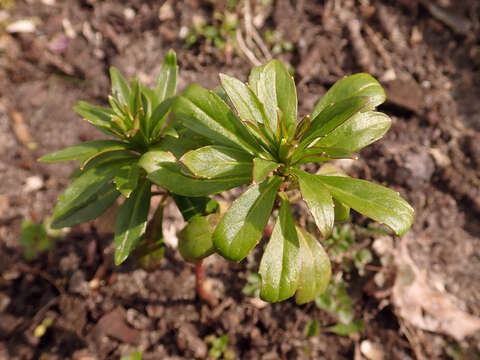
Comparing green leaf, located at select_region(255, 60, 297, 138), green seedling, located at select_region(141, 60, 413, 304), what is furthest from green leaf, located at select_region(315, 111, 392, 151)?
green leaf, located at select_region(255, 60, 297, 138)

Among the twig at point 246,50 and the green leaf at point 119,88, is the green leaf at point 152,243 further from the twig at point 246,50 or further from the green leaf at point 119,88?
the twig at point 246,50

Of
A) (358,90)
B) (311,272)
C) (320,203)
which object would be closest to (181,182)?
(320,203)

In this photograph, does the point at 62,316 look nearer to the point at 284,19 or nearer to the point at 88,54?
the point at 88,54

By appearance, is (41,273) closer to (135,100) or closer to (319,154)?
(135,100)

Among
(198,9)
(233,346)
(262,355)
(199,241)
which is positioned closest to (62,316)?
(233,346)

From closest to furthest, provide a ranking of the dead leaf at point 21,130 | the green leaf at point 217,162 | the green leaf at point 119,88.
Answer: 1. the green leaf at point 217,162
2. the green leaf at point 119,88
3. the dead leaf at point 21,130

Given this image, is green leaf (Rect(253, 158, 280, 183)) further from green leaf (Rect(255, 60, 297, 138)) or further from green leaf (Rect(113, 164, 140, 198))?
green leaf (Rect(113, 164, 140, 198))

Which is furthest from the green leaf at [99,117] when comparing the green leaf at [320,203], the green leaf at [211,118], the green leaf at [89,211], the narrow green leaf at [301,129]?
the green leaf at [320,203]
